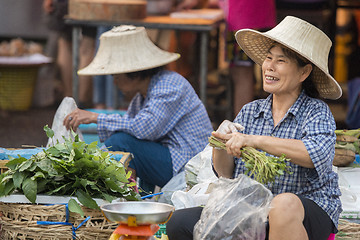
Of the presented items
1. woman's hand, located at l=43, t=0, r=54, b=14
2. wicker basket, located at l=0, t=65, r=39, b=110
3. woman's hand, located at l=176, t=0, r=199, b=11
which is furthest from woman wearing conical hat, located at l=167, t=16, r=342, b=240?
wicker basket, located at l=0, t=65, r=39, b=110

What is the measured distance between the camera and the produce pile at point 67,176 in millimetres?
2781

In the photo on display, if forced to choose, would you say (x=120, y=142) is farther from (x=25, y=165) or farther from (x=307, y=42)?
(x=307, y=42)

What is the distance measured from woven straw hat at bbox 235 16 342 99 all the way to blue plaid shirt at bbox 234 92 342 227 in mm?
137

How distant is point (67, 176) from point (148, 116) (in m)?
1.14

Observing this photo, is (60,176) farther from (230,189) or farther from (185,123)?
(185,123)

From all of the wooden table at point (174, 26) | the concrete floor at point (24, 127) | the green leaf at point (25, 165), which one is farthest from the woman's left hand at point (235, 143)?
the concrete floor at point (24, 127)

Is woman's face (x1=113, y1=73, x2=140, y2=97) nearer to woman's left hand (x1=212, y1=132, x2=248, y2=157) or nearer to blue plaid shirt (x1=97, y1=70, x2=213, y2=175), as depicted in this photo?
blue plaid shirt (x1=97, y1=70, x2=213, y2=175)

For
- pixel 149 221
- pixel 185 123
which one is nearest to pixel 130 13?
pixel 185 123

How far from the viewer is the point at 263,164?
8.36 ft

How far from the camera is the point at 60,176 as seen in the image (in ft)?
9.26

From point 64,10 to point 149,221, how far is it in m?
4.45

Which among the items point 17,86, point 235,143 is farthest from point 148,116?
point 17,86

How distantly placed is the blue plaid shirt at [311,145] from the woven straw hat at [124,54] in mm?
1443

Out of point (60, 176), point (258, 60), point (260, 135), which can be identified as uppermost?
point (258, 60)
